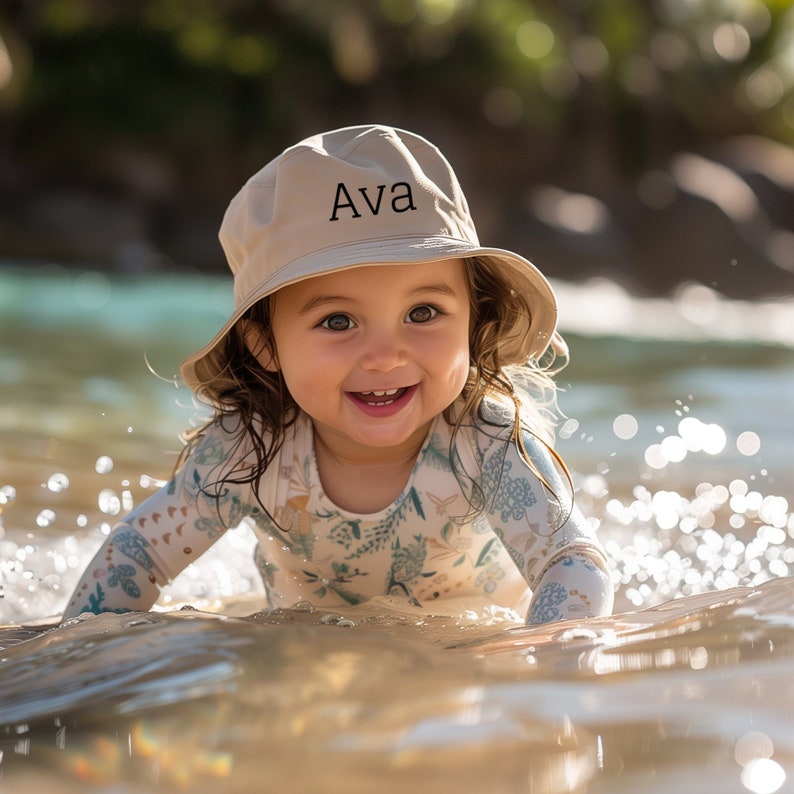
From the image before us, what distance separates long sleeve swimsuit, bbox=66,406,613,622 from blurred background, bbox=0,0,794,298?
43.6 feet

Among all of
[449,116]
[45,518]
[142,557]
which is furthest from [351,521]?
[449,116]

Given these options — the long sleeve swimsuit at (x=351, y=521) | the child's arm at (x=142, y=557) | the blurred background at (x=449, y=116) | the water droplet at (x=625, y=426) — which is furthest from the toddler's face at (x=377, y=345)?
the blurred background at (x=449, y=116)

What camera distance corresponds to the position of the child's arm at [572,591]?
2365 millimetres

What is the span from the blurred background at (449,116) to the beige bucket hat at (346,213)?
13.5 metres

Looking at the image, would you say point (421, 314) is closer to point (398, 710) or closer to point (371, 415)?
point (371, 415)

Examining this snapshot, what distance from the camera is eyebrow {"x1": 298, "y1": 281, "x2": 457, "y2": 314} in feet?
7.81

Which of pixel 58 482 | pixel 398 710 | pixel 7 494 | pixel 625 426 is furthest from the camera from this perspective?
pixel 625 426

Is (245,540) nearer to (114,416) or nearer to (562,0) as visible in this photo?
(114,416)

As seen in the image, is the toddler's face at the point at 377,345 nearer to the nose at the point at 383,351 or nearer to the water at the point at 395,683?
the nose at the point at 383,351

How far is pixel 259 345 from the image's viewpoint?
2.67 metres

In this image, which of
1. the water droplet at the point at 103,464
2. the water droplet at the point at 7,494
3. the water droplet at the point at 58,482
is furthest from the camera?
the water droplet at the point at 103,464

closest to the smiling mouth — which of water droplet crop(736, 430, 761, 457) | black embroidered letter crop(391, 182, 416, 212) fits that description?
black embroidered letter crop(391, 182, 416, 212)

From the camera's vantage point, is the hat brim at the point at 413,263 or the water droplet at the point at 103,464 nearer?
the hat brim at the point at 413,263

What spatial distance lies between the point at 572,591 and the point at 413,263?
75 cm
